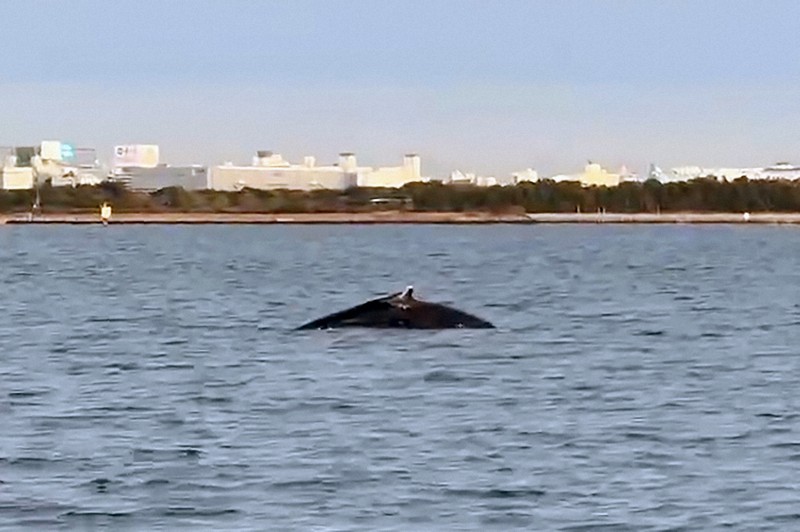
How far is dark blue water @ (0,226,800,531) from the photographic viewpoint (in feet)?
78.1

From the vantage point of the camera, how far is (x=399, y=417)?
3150 centimetres

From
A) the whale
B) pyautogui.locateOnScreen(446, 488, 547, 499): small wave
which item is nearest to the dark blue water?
pyautogui.locateOnScreen(446, 488, 547, 499): small wave

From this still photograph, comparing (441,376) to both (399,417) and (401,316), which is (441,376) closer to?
(399,417)

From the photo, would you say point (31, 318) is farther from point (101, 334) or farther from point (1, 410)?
point (1, 410)

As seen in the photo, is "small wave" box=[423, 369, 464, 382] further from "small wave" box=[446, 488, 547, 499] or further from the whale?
"small wave" box=[446, 488, 547, 499]

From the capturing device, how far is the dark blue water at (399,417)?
23.8 meters

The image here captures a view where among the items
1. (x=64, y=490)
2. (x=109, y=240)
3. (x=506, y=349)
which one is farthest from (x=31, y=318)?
(x=109, y=240)

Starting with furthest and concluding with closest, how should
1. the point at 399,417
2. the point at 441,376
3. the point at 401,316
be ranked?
the point at 401,316 → the point at 441,376 → the point at 399,417

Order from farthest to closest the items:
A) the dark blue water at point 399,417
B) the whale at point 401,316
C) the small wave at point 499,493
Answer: the whale at point 401,316 → the small wave at point 499,493 → the dark blue water at point 399,417

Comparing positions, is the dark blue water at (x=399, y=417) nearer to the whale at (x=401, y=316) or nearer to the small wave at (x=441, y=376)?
the small wave at (x=441, y=376)

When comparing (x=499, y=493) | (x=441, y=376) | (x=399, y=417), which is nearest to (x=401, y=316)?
(x=441, y=376)

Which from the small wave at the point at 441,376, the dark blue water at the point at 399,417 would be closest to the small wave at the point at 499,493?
the dark blue water at the point at 399,417

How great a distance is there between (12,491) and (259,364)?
15966 millimetres

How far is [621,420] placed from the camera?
31203 millimetres
